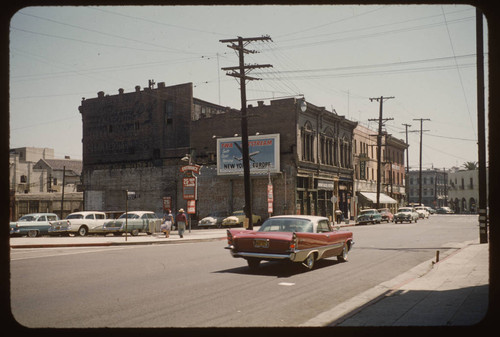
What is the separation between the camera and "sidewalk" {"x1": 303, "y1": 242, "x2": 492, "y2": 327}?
6.83m

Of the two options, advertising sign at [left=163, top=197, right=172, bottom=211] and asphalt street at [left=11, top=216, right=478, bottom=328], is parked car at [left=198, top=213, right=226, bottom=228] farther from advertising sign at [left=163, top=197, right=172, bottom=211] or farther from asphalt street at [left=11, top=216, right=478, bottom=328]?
asphalt street at [left=11, top=216, right=478, bottom=328]

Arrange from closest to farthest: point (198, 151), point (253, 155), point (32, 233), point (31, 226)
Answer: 1. point (31, 226)
2. point (32, 233)
3. point (253, 155)
4. point (198, 151)

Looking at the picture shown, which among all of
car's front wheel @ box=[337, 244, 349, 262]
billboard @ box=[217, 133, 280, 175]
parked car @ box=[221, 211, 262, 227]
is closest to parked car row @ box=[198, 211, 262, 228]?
parked car @ box=[221, 211, 262, 227]

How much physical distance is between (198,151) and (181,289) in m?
42.2

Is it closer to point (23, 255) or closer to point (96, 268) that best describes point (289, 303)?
point (96, 268)

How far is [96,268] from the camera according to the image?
1377 centimetres

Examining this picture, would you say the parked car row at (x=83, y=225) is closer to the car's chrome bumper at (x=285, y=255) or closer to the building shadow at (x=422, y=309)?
the car's chrome bumper at (x=285, y=255)

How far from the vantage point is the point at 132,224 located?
1208 inches

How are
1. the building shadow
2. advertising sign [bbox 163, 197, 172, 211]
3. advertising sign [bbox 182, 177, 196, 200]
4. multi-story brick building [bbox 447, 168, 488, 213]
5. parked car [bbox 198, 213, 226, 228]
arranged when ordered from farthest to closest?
multi-story brick building [bbox 447, 168, 488, 213] → advertising sign [bbox 163, 197, 172, 211] → parked car [bbox 198, 213, 226, 228] → advertising sign [bbox 182, 177, 196, 200] → the building shadow

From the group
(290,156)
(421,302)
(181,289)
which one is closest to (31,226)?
(290,156)

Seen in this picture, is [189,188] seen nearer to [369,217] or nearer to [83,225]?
[83,225]

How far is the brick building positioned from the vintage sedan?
31.3m

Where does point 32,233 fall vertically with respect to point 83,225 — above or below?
below

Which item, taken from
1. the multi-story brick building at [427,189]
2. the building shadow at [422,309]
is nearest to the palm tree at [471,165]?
the multi-story brick building at [427,189]
